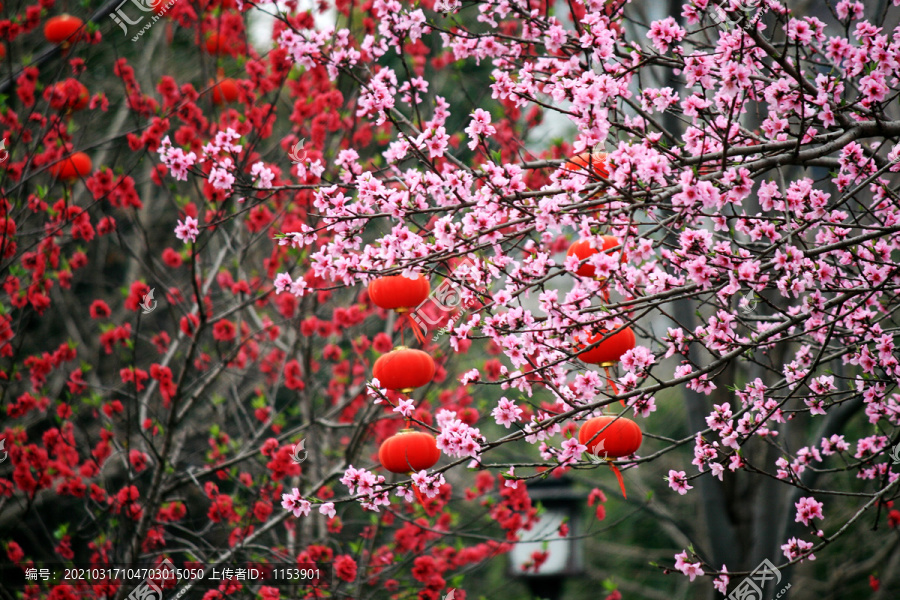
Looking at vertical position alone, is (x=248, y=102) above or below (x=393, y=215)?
above

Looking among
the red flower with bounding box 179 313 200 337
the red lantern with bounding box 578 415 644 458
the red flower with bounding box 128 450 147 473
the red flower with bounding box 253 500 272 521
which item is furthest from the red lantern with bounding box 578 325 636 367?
the red flower with bounding box 128 450 147 473

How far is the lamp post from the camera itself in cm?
520

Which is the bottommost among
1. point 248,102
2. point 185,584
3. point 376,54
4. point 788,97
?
point 185,584

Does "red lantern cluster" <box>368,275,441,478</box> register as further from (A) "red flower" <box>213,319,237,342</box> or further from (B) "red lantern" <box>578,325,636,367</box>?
(A) "red flower" <box>213,319,237,342</box>

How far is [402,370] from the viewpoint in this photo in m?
3.56

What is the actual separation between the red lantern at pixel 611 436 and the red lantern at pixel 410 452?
72 cm

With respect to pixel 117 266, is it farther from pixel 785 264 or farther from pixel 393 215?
pixel 785 264

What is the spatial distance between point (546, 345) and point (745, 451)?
11.1 feet

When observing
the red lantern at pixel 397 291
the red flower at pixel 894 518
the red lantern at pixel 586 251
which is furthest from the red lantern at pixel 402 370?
the red flower at pixel 894 518

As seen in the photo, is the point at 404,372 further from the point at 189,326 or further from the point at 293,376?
the point at 293,376

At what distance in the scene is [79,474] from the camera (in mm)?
5656

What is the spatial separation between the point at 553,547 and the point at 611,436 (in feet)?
7.50

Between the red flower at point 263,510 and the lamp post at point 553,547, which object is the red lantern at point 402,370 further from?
the red flower at point 263,510

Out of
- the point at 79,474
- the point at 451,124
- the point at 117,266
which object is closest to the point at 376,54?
the point at 79,474
